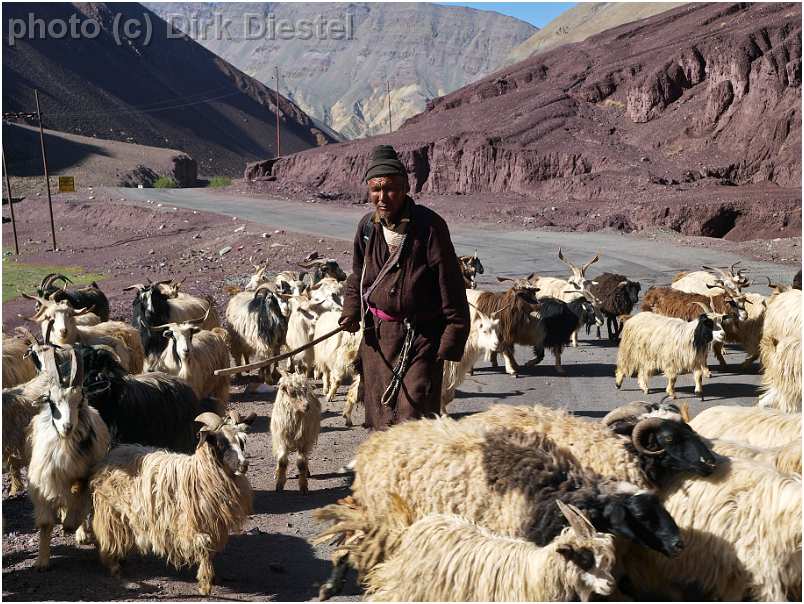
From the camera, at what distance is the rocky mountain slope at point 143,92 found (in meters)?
75.6

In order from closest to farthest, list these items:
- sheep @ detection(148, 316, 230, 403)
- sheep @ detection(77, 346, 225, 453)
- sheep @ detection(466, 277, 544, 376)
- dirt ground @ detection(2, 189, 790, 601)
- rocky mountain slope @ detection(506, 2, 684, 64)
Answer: dirt ground @ detection(2, 189, 790, 601)
sheep @ detection(77, 346, 225, 453)
sheep @ detection(148, 316, 230, 403)
sheep @ detection(466, 277, 544, 376)
rocky mountain slope @ detection(506, 2, 684, 64)

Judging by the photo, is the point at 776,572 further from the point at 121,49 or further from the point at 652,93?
the point at 121,49

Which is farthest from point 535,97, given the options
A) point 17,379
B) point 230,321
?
point 17,379

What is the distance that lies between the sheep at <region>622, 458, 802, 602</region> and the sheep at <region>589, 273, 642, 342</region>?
8814 mm

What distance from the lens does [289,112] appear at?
350ft

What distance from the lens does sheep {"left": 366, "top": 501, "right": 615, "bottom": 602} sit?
3.44 m

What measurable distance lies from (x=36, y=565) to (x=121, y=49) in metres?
97.4

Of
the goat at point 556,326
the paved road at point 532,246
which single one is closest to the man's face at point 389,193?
the goat at point 556,326

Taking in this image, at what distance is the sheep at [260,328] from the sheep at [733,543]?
655 centimetres

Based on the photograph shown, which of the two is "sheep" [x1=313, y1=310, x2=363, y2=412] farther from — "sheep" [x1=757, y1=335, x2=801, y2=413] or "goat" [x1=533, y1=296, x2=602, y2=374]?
"sheep" [x1=757, y1=335, x2=801, y2=413]

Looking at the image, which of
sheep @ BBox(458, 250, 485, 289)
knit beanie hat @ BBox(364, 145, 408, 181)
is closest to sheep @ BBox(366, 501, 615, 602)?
knit beanie hat @ BBox(364, 145, 408, 181)

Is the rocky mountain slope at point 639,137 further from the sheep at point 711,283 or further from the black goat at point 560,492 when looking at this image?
the black goat at point 560,492

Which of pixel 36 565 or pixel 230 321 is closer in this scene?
pixel 36 565

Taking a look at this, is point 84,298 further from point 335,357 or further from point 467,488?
point 467,488
